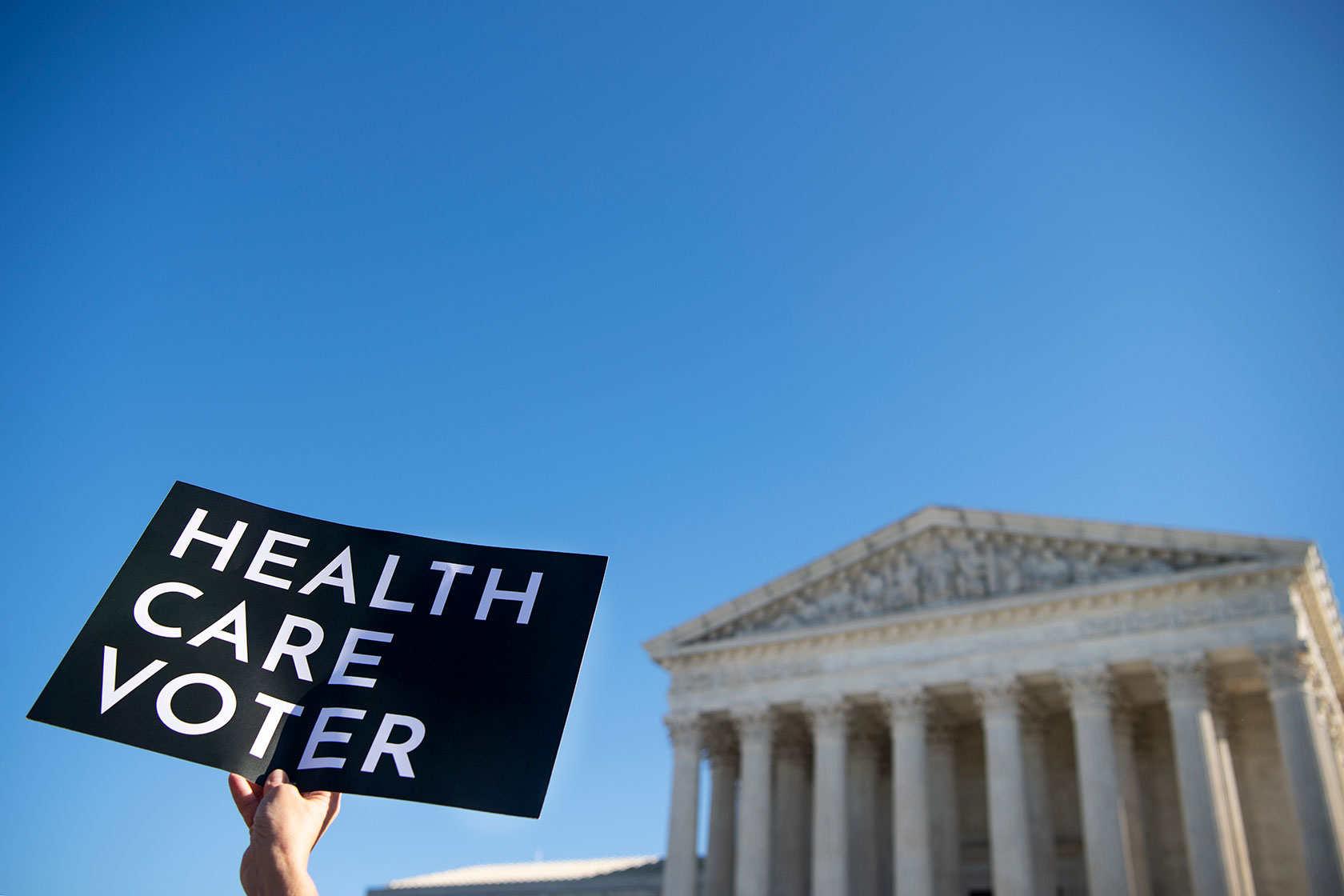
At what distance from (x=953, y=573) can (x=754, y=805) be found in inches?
376

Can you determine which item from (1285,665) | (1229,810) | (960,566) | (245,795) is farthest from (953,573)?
(245,795)

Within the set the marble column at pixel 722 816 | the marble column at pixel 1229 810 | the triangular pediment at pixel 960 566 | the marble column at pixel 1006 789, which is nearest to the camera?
the marble column at pixel 1229 810

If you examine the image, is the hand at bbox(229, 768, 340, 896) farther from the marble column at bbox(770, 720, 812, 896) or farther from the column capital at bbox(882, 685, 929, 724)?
the marble column at bbox(770, 720, 812, 896)

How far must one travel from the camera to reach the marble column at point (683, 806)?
32562 mm

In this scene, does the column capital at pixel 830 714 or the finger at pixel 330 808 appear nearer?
the finger at pixel 330 808

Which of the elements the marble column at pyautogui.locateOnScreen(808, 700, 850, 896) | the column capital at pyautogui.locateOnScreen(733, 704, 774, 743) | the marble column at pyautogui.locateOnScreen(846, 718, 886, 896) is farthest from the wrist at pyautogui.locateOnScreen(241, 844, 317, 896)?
the column capital at pyautogui.locateOnScreen(733, 704, 774, 743)

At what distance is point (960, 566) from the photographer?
31.7 m

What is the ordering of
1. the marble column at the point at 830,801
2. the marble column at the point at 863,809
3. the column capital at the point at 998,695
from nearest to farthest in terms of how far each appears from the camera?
the column capital at the point at 998,695 → the marble column at the point at 830,801 → the marble column at the point at 863,809

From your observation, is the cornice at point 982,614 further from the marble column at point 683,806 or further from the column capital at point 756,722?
the marble column at point 683,806

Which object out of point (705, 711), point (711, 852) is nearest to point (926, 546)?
point (705, 711)

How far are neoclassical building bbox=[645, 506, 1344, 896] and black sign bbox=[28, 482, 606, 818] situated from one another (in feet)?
83.9

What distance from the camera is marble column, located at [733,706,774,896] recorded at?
31.3 m

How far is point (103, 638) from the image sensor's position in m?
4.41

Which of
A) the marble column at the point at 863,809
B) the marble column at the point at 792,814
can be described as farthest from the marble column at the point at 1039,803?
the marble column at the point at 792,814
